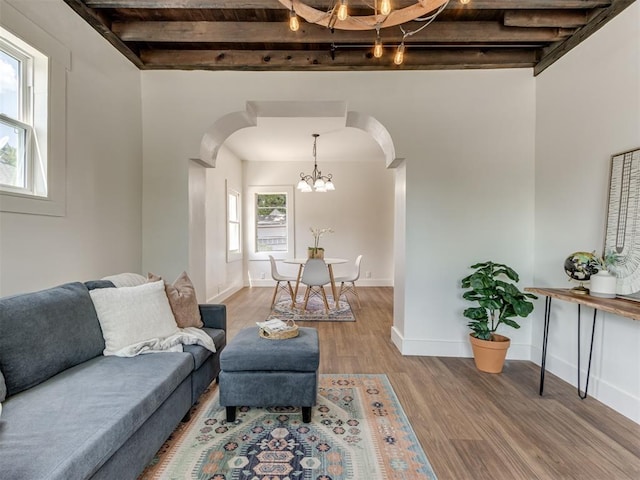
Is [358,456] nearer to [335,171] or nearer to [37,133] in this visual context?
[37,133]

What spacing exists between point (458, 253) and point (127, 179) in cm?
299

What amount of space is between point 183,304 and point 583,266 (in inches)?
104

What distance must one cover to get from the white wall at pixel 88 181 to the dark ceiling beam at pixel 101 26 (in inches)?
1.9

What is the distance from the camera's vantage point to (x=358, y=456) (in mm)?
1543

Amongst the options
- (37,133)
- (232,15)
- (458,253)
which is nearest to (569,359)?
(458,253)

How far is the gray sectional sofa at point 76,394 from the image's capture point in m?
0.97

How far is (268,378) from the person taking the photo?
1.75m

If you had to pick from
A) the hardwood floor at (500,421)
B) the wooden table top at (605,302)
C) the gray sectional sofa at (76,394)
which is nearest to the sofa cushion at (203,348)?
the gray sectional sofa at (76,394)

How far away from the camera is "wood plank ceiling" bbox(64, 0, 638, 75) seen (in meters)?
2.19

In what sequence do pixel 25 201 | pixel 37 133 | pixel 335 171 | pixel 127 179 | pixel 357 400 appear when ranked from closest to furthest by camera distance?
pixel 25 201
pixel 37 133
pixel 357 400
pixel 127 179
pixel 335 171

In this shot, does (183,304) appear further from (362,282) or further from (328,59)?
(362,282)

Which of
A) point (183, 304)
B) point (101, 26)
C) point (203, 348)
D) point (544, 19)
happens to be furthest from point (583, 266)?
point (101, 26)

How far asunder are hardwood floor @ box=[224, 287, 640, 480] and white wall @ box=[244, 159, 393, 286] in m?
3.68

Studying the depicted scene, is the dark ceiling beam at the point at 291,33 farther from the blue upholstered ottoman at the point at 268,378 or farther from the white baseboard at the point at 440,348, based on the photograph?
the white baseboard at the point at 440,348
